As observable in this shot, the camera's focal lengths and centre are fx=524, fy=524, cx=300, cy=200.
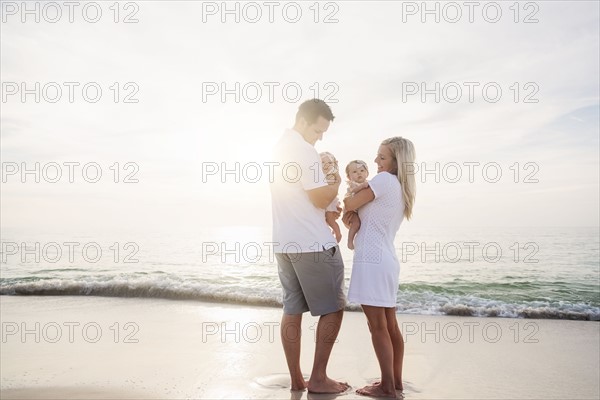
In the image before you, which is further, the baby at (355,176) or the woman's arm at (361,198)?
the baby at (355,176)

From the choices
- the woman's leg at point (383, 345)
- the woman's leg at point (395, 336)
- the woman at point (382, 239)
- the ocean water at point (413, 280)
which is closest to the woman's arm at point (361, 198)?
the woman at point (382, 239)

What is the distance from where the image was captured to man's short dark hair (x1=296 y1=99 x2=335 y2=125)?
11.4 ft

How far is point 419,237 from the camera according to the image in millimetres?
26609

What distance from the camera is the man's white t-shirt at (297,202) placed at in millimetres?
3385

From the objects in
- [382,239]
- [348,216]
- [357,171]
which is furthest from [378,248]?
[357,171]

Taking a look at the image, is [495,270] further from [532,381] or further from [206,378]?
[206,378]

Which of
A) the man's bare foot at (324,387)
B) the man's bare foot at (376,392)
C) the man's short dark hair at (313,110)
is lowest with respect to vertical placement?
the man's bare foot at (376,392)

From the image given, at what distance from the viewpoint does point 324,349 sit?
3.52 meters

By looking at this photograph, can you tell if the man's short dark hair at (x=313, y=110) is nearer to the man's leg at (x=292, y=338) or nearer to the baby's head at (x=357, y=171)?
the baby's head at (x=357, y=171)

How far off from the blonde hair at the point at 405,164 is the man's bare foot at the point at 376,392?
1191 mm

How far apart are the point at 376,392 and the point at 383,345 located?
382 mm

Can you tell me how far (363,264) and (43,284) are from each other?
335 inches

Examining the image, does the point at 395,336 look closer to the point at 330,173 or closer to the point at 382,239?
the point at 382,239

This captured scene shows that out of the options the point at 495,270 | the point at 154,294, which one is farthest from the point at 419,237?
the point at 154,294
